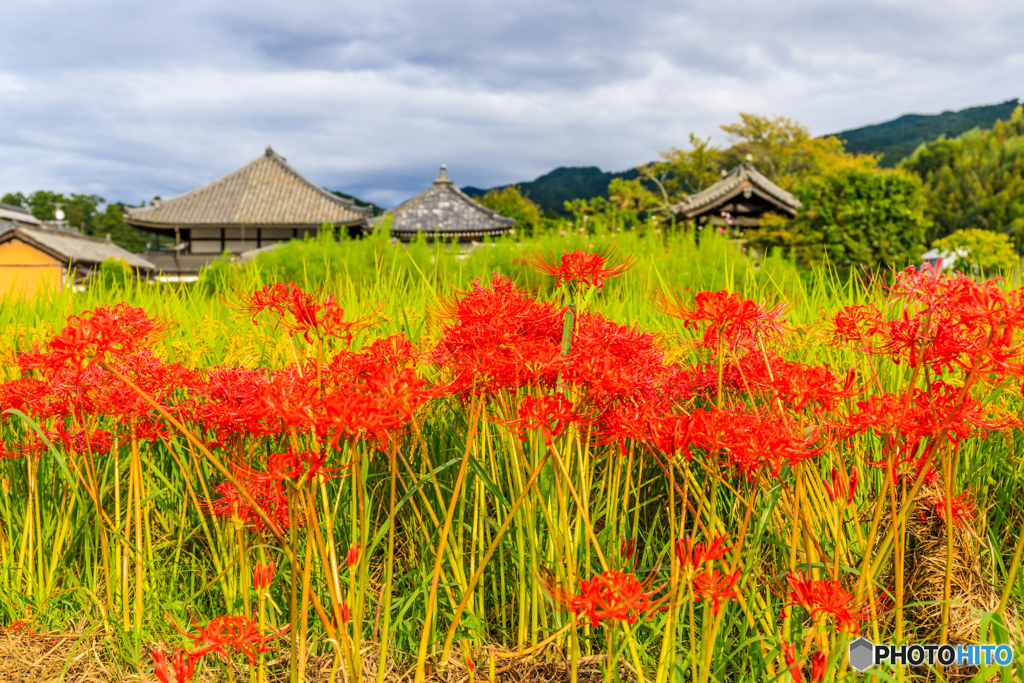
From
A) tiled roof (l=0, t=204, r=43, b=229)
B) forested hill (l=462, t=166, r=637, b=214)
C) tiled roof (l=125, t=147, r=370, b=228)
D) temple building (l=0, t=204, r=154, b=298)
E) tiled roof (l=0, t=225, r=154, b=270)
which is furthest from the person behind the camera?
forested hill (l=462, t=166, r=637, b=214)

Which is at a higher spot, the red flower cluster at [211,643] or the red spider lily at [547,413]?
the red spider lily at [547,413]

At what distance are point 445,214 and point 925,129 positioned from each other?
8508 centimetres

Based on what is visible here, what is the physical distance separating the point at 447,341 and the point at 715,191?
20.6 m

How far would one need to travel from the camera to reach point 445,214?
33938mm

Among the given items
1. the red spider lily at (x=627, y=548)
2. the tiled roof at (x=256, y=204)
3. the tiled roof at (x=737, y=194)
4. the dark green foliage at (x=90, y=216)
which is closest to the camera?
the red spider lily at (x=627, y=548)

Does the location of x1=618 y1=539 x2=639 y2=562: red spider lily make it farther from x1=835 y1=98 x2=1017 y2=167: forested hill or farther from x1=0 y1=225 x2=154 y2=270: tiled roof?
x1=835 y1=98 x2=1017 y2=167: forested hill

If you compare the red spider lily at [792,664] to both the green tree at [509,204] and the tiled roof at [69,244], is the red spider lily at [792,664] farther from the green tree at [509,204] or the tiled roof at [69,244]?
the green tree at [509,204]

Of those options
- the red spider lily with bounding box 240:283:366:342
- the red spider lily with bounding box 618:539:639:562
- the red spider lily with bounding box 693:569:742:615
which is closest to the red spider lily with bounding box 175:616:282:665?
the red spider lily with bounding box 240:283:366:342

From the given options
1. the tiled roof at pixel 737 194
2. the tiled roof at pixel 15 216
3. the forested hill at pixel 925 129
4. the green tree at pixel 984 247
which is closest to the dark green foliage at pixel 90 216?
the tiled roof at pixel 15 216

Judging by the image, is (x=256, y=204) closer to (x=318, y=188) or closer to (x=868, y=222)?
(x=318, y=188)

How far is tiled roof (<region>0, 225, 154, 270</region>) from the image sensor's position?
86.8ft

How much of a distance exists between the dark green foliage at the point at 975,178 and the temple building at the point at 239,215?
37752 millimetres

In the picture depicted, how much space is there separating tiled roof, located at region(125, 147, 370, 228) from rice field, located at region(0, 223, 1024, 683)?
28.0 m

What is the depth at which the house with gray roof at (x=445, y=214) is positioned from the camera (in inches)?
1233
